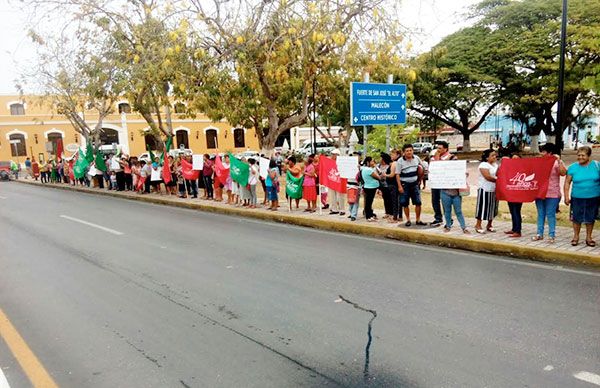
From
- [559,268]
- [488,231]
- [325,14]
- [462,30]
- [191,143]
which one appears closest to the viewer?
[559,268]

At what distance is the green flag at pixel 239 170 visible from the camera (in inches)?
553

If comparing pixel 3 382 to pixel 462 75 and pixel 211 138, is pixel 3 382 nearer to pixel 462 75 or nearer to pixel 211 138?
pixel 462 75

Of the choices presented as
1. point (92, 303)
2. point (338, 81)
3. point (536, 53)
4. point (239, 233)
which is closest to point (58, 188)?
point (338, 81)

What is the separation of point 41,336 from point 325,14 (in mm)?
10744

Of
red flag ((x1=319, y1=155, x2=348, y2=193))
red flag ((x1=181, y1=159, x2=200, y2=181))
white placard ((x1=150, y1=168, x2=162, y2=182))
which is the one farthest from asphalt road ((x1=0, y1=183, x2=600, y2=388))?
white placard ((x1=150, y1=168, x2=162, y2=182))

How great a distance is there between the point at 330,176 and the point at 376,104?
85.6 inches

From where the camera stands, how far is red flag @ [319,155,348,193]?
38.6ft

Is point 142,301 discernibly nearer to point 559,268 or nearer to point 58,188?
point 559,268

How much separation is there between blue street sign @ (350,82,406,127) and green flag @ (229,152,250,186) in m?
4.17

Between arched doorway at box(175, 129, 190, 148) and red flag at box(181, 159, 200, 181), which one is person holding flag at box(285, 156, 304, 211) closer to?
red flag at box(181, 159, 200, 181)

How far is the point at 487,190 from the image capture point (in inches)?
344

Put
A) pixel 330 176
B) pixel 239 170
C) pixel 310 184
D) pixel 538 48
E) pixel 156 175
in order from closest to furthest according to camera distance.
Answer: pixel 330 176 < pixel 310 184 < pixel 239 170 < pixel 156 175 < pixel 538 48

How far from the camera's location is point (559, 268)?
22.1 ft

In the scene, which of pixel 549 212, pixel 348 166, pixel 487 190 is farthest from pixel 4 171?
pixel 549 212
